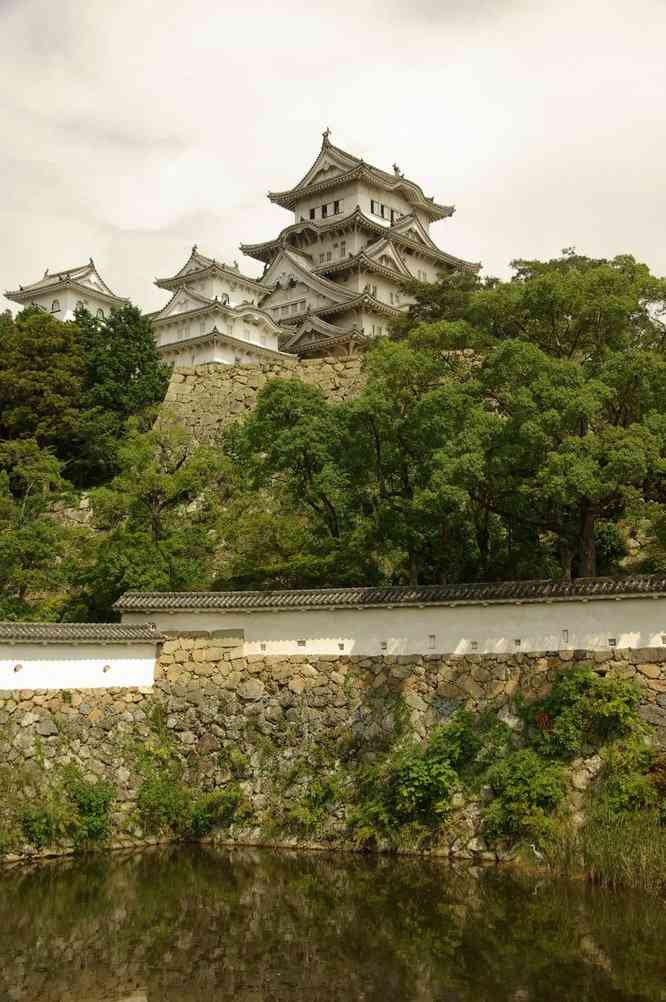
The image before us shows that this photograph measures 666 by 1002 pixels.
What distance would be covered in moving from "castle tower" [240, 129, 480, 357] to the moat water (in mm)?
28865

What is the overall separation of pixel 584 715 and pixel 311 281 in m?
31.6

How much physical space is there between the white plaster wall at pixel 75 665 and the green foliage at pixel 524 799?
717cm

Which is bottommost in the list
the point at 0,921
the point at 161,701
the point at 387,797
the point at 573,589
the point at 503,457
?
the point at 0,921

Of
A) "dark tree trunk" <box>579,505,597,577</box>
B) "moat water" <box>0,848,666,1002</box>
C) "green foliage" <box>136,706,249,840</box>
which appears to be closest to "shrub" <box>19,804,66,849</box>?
"moat water" <box>0,848,666,1002</box>

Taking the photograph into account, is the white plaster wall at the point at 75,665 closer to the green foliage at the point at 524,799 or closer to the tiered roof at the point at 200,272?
the green foliage at the point at 524,799

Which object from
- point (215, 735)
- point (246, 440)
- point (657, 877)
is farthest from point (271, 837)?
point (246, 440)

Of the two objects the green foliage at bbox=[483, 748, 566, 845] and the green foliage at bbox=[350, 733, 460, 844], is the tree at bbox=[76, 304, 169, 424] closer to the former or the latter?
the green foliage at bbox=[350, 733, 460, 844]

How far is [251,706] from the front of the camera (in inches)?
776

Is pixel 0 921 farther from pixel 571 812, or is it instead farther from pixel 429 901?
pixel 571 812

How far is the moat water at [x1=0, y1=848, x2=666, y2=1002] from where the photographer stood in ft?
37.4

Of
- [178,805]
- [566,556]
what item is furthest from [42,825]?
[566,556]

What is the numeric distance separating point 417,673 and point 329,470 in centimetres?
506

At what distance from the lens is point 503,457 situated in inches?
727

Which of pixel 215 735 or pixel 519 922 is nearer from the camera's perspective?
pixel 519 922
